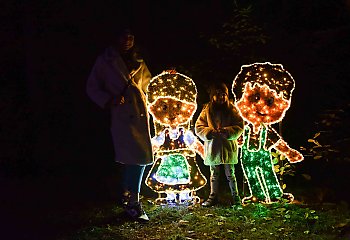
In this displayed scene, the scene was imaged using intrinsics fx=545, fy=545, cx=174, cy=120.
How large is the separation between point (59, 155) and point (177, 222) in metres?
4.36

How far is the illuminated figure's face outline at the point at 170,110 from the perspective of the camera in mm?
7262

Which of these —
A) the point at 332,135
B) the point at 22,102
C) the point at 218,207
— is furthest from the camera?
the point at 22,102

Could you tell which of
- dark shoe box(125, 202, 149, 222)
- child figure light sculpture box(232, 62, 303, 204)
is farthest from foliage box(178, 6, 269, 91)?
dark shoe box(125, 202, 149, 222)

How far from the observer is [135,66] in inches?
271

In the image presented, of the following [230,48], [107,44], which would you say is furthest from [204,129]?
[107,44]

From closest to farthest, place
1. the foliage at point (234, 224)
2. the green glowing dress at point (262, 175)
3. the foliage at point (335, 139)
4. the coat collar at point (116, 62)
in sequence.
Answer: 1. the foliage at point (234, 224)
2. the coat collar at point (116, 62)
3. the green glowing dress at point (262, 175)
4. the foliage at point (335, 139)

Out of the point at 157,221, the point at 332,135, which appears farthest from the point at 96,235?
the point at 332,135

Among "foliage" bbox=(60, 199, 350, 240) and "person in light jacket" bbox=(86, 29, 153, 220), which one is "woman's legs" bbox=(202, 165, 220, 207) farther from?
"person in light jacket" bbox=(86, 29, 153, 220)

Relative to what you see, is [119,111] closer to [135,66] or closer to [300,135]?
[135,66]

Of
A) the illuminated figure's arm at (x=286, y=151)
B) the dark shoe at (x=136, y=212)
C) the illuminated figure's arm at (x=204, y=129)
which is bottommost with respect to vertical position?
the dark shoe at (x=136, y=212)

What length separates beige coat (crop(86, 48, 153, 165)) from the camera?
6.71 metres

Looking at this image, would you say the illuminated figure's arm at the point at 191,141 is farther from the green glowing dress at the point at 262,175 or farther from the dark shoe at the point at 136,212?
the dark shoe at the point at 136,212

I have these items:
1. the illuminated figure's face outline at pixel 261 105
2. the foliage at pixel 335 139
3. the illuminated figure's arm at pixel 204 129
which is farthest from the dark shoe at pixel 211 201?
the foliage at pixel 335 139

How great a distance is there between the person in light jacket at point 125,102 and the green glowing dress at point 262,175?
139cm
